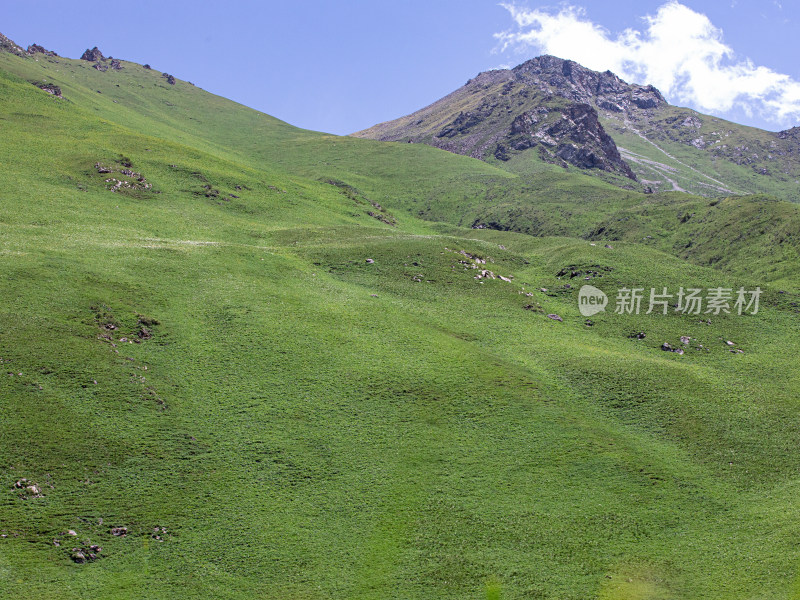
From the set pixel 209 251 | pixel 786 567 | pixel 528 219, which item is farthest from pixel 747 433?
pixel 528 219

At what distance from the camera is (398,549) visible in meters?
34.8

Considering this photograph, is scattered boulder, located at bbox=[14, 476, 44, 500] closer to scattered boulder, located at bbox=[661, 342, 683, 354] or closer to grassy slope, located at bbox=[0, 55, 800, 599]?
grassy slope, located at bbox=[0, 55, 800, 599]

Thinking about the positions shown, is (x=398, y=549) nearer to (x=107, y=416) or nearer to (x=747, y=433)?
(x=107, y=416)

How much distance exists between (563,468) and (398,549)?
14130mm

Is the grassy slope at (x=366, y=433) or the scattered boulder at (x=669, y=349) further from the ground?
the scattered boulder at (x=669, y=349)

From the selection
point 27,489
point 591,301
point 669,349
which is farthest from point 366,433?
point 591,301

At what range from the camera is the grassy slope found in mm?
32938

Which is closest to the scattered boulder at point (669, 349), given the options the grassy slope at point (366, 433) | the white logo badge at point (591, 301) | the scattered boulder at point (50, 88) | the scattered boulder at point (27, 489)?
the grassy slope at point (366, 433)

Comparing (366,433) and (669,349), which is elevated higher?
(669,349)

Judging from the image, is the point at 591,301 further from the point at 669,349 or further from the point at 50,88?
the point at 50,88

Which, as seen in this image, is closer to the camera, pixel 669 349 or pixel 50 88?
pixel 669 349

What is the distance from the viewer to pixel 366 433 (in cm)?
4400

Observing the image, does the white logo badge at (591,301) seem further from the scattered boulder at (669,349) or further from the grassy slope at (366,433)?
the scattered boulder at (669,349)

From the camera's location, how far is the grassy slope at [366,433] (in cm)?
3294
